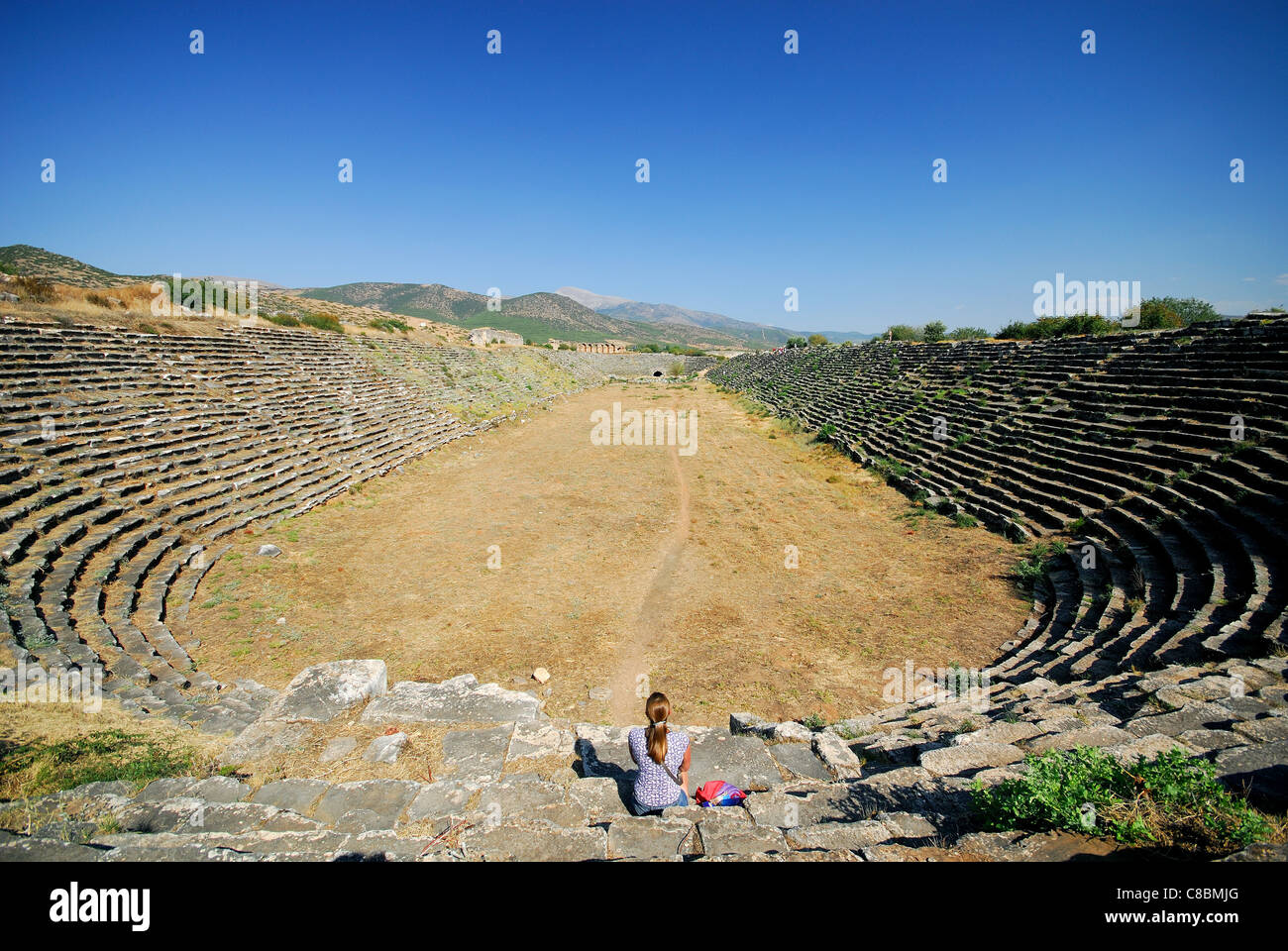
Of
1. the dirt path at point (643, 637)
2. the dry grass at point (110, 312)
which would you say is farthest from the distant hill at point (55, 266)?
the dirt path at point (643, 637)

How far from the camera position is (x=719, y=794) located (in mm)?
4086

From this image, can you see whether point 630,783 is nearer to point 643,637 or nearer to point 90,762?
point 643,637

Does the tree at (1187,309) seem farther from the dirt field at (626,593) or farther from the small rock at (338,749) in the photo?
the small rock at (338,749)

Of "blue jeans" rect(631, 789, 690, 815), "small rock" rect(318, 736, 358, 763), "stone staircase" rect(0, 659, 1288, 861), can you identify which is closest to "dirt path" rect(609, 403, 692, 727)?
"stone staircase" rect(0, 659, 1288, 861)

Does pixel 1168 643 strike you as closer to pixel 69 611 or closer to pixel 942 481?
pixel 942 481

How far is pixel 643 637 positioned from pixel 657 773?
4.09 m

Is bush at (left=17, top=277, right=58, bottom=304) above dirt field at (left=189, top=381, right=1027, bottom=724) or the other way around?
above

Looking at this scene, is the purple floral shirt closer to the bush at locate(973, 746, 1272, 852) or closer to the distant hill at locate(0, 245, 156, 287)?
the bush at locate(973, 746, 1272, 852)

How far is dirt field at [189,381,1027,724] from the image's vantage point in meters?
7.00

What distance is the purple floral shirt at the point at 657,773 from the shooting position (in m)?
3.87

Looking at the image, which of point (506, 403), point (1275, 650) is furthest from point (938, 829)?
point (506, 403)

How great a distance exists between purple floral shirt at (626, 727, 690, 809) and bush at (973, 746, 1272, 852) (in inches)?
77.7

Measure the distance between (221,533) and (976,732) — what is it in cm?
1255

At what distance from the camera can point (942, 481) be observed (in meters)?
14.1
